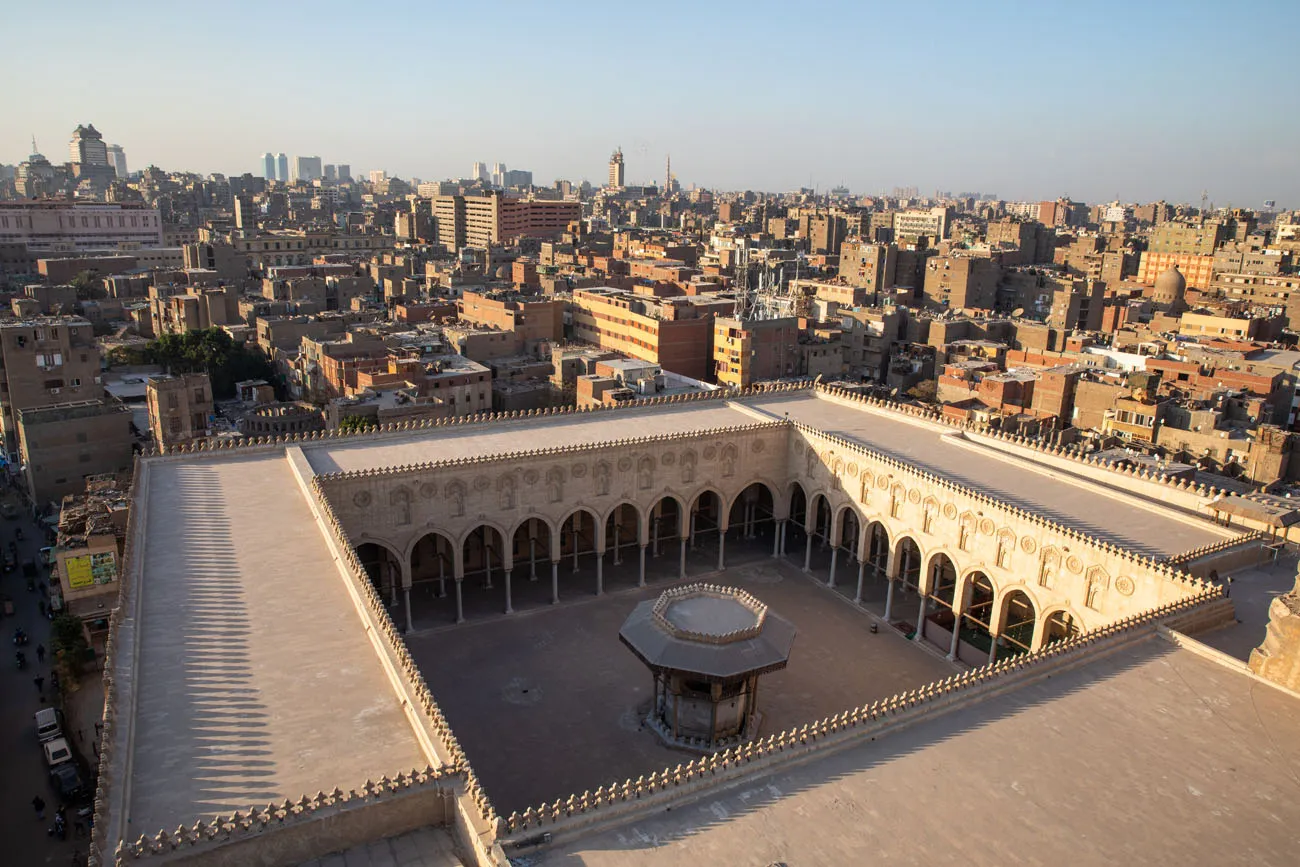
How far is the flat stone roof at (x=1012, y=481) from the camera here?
33019 millimetres

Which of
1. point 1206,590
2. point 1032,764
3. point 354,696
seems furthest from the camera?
point 1206,590

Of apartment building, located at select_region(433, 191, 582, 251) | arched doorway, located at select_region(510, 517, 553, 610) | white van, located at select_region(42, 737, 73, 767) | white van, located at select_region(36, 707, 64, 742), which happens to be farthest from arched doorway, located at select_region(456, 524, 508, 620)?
apartment building, located at select_region(433, 191, 582, 251)

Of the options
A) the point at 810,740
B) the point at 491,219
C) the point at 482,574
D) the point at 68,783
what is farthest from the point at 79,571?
the point at 491,219

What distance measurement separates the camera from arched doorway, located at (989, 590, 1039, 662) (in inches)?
1407

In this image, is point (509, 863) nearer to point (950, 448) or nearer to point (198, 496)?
point (198, 496)

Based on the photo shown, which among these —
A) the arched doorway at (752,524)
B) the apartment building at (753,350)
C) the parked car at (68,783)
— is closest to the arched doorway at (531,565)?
the arched doorway at (752,524)

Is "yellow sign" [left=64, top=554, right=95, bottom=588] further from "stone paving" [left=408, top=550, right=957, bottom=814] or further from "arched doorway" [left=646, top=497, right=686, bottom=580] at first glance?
"arched doorway" [left=646, top=497, right=686, bottom=580]

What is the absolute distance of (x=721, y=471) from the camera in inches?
1800

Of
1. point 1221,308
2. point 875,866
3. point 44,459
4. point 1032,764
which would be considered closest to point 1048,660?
point 1032,764

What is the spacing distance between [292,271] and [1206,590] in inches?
4297

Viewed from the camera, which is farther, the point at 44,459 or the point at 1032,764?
the point at 44,459

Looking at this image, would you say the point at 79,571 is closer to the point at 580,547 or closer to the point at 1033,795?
the point at 580,547

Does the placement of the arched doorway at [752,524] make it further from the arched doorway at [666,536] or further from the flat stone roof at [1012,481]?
the flat stone roof at [1012,481]

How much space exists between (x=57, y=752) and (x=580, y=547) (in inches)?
986
